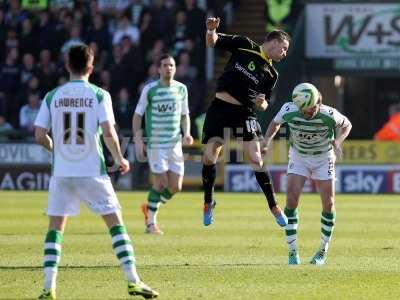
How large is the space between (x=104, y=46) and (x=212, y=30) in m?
16.6

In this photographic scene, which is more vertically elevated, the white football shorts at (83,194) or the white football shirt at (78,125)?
the white football shirt at (78,125)

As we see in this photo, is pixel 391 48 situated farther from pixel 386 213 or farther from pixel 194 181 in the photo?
pixel 386 213

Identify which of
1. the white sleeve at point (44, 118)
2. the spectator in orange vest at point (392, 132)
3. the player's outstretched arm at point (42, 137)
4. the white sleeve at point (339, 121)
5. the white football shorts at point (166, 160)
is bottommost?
the spectator in orange vest at point (392, 132)

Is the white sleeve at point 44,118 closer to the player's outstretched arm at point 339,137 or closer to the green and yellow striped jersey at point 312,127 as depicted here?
the green and yellow striped jersey at point 312,127

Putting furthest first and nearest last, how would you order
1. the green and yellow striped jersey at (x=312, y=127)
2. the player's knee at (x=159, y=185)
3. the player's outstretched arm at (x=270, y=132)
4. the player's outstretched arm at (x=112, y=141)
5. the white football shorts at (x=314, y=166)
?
the player's knee at (x=159, y=185), the player's outstretched arm at (x=270, y=132), the white football shorts at (x=314, y=166), the green and yellow striped jersey at (x=312, y=127), the player's outstretched arm at (x=112, y=141)

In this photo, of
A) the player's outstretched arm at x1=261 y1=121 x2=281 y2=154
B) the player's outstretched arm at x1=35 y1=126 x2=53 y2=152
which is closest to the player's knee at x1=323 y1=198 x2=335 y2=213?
the player's outstretched arm at x1=261 y1=121 x2=281 y2=154

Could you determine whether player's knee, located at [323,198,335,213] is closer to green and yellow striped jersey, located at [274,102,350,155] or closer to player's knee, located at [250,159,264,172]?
green and yellow striped jersey, located at [274,102,350,155]

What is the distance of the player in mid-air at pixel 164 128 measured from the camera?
51.8 feet

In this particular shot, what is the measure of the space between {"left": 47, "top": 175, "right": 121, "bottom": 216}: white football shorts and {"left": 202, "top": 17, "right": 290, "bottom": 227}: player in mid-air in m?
3.97

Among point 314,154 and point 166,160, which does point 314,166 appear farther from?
point 166,160

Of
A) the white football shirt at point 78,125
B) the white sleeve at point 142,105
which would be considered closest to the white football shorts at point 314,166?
the white football shirt at point 78,125

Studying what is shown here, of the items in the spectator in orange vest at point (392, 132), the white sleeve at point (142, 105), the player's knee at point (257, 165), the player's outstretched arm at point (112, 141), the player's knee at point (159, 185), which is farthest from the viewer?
the spectator in orange vest at point (392, 132)

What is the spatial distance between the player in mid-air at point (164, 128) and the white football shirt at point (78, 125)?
21.0 feet

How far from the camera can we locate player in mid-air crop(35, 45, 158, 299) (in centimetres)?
916
